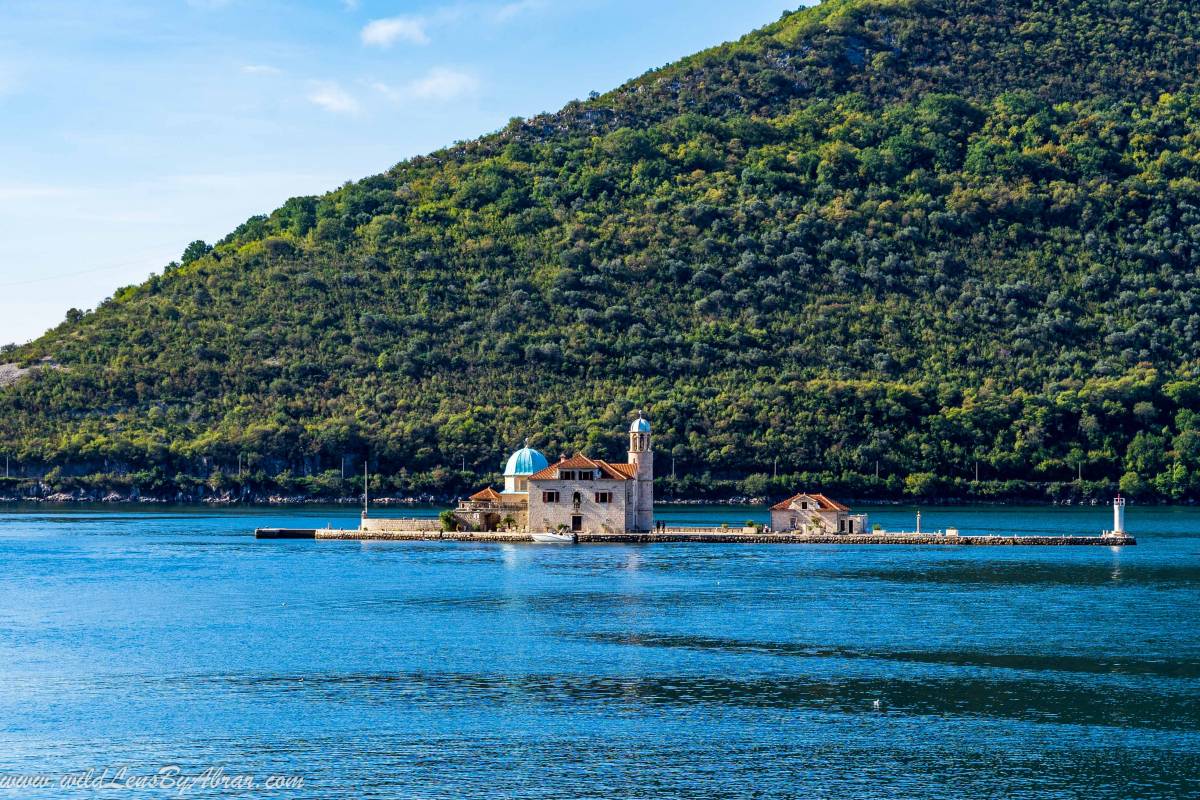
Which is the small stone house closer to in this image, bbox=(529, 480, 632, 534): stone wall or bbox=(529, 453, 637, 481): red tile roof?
bbox=(529, 480, 632, 534): stone wall

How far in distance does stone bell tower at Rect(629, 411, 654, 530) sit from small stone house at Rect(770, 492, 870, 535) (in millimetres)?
8643

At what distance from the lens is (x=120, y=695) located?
5366 centimetres

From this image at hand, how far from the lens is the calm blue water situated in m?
43.9

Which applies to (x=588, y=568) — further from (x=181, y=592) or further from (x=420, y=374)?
(x=420, y=374)

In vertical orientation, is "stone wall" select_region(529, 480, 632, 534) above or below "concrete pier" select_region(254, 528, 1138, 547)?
above

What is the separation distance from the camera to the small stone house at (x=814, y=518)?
388ft

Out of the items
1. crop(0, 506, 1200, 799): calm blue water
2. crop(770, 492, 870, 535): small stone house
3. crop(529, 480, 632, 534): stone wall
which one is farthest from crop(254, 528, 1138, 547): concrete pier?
crop(0, 506, 1200, 799): calm blue water

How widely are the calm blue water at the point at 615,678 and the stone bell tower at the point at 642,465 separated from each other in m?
17.0

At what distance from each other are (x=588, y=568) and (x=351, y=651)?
3312cm

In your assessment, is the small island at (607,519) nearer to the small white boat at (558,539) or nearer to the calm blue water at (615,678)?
the small white boat at (558,539)

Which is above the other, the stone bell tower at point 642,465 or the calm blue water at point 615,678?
the stone bell tower at point 642,465

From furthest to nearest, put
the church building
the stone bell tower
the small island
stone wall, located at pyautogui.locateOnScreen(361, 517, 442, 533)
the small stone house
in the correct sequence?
stone wall, located at pyautogui.locateOnScreen(361, 517, 442, 533) → the small stone house → the stone bell tower → the small island → the church building

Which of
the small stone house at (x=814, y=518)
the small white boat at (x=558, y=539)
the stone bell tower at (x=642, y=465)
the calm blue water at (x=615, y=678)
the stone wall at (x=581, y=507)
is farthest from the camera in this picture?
the small stone house at (x=814, y=518)

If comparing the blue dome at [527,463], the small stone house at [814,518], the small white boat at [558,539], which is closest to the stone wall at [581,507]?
the small white boat at [558,539]
